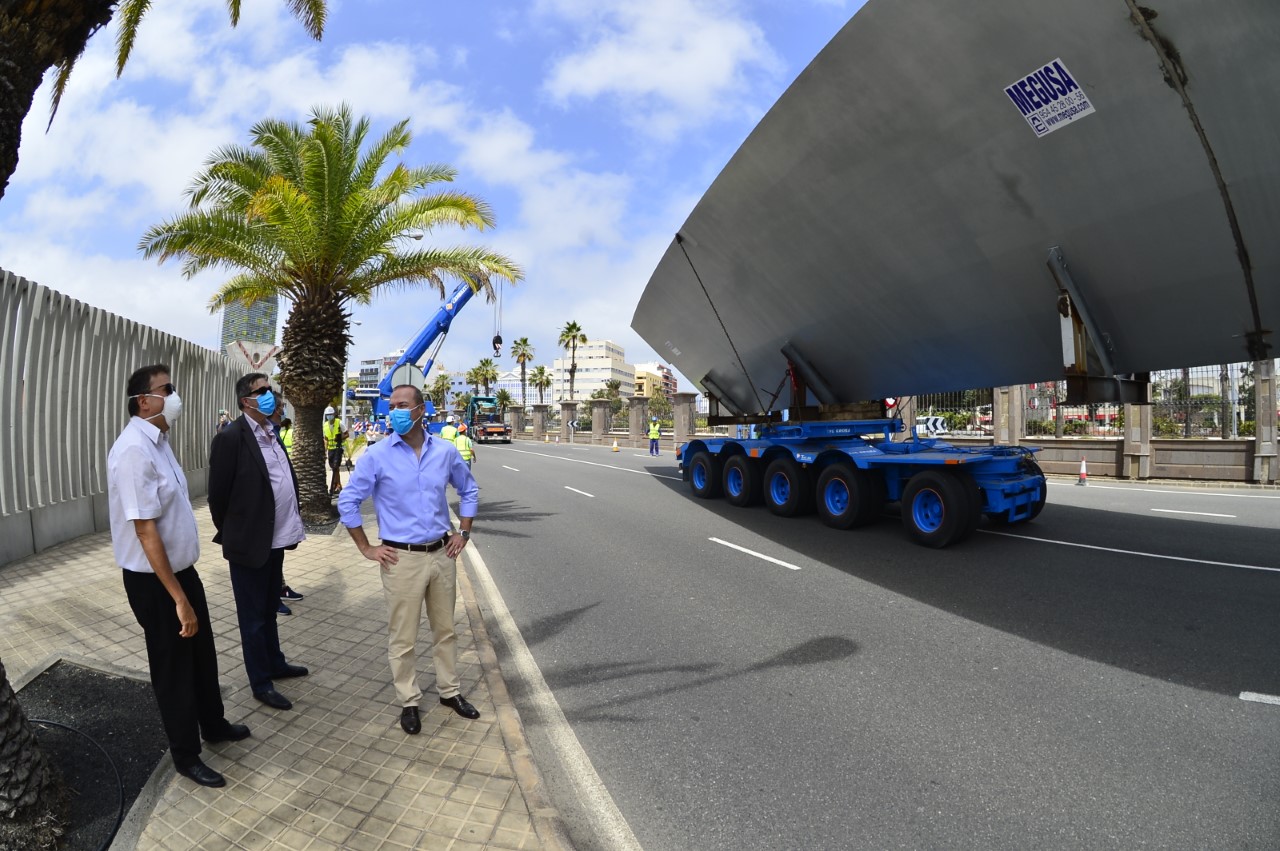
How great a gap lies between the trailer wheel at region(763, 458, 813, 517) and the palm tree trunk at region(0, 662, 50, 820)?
8.99 m

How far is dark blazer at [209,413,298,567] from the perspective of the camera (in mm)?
3754

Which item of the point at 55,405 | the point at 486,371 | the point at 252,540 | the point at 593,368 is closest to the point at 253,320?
the point at 55,405

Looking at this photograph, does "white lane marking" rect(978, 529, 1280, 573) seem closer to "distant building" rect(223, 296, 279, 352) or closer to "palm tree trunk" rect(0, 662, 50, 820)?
"palm tree trunk" rect(0, 662, 50, 820)

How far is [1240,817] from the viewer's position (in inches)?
105

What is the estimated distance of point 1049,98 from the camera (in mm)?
5344

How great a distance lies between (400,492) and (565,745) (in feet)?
5.44

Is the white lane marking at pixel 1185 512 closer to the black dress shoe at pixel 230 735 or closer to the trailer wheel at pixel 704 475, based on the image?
the trailer wheel at pixel 704 475

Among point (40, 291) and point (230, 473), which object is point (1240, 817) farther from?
point (40, 291)

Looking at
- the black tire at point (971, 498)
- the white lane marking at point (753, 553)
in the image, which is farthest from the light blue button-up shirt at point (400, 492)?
the black tire at point (971, 498)

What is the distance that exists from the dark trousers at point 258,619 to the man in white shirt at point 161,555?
1.99 feet

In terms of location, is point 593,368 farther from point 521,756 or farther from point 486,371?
point 521,756

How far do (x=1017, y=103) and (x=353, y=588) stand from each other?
7574mm

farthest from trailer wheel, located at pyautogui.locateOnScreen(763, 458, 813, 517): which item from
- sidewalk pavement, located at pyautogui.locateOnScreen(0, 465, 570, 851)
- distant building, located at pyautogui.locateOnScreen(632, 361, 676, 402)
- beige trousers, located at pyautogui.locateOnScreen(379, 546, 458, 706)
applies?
distant building, located at pyautogui.locateOnScreen(632, 361, 676, 402)

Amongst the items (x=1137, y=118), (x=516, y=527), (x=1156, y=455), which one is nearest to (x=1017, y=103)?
(x=1137, y=118)
